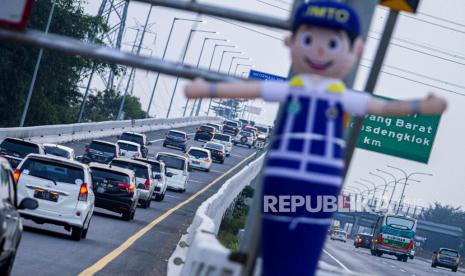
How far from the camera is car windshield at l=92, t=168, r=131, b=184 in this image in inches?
1337

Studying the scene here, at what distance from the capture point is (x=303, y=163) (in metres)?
6.05

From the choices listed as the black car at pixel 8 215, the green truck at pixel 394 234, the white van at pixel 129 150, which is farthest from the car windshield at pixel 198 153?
the black car at pixel 8 215

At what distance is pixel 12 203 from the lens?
45.4ft

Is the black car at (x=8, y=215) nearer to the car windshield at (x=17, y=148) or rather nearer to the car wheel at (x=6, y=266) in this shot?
the car wheel at (x=6, y=266)

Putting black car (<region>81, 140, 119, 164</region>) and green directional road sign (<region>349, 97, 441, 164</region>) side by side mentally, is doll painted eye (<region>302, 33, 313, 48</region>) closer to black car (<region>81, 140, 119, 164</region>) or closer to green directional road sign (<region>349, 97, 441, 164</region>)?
green directional road sign (<region>349, 97, 441, 164</region>)

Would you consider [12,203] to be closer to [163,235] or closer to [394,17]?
[394,17]

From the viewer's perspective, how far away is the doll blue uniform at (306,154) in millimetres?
5988

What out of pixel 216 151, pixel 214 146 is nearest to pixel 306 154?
pixel 216 151

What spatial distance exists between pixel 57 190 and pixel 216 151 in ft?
222

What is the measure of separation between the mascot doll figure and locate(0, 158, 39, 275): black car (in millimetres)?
6639

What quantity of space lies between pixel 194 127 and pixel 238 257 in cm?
12914

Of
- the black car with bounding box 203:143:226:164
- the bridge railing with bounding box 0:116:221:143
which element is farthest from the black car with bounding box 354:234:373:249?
the bridge railing with bounding box 0:116:221:143

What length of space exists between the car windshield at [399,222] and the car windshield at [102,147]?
24639 mm

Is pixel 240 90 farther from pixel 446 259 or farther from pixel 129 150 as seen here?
pixel 446 259
